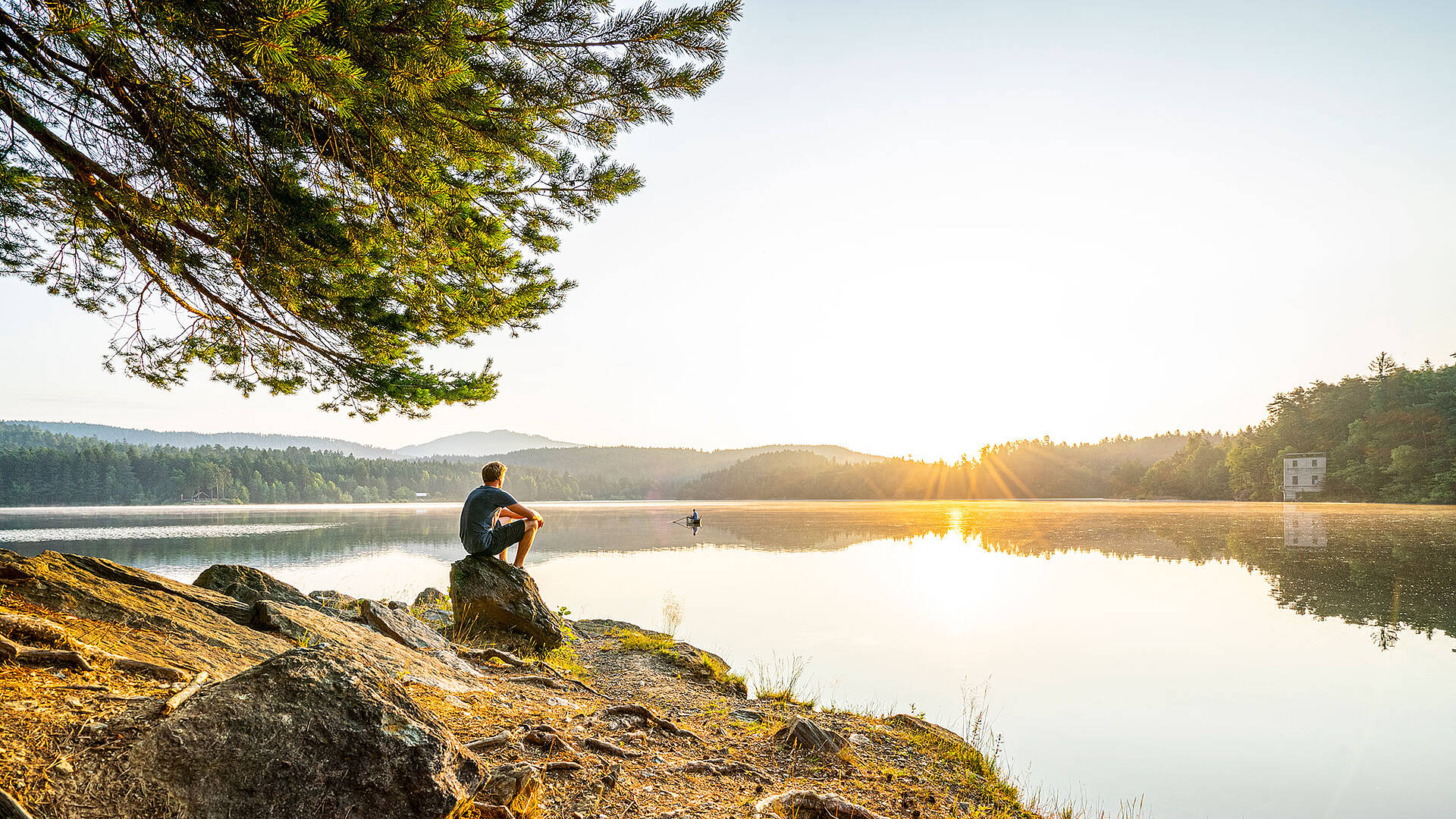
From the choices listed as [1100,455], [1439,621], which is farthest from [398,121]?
[1100,455]

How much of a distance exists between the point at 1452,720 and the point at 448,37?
12617mm

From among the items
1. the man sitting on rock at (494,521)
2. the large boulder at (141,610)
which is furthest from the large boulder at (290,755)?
the man sitting on rock at (494,521)

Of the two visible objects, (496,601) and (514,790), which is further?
(496,601)

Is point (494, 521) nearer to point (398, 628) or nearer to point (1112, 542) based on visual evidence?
point (398, 628)

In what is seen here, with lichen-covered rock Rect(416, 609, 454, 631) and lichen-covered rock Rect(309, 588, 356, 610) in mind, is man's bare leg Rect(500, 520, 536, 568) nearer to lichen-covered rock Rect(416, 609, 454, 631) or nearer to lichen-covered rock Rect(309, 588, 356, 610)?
lichen-covered rock Rect(416, 609, 454, 631)

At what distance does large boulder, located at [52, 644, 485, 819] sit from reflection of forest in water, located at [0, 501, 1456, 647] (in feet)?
48.5

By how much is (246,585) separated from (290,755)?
5030 mm

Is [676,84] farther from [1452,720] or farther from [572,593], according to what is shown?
[572,593]

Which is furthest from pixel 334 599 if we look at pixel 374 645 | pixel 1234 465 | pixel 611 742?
pixel 1234 465

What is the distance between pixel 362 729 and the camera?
2.62m

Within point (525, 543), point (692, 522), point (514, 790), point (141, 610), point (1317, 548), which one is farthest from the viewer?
point (692, 522)

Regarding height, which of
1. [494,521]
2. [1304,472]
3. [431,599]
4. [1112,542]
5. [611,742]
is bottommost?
[1112,542]

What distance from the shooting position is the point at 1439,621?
11961mm

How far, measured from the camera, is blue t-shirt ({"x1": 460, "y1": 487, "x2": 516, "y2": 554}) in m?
7.92
